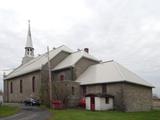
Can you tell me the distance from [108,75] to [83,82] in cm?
455

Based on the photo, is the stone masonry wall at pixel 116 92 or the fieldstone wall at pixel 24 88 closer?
the stone masonry wall at pixel 116 92

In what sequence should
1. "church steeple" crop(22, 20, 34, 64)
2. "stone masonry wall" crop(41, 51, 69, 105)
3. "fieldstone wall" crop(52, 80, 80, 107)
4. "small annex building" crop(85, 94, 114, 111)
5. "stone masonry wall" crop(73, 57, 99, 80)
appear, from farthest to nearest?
"church steeple" crop(22, 20, 34, 64)
"stone masonry wall" crop(73, 57, 99, 80)
"stone masonry wall" crop(41, 51, 69, 105)
"fieldstone wall" crop(52, 80, 80, 107)
"small annex building" crop(85, 94, 114, 111)

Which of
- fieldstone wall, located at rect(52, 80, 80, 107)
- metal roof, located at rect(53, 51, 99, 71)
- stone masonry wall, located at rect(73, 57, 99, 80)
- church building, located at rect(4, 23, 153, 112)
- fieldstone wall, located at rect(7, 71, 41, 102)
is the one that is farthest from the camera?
→ fieldstone wall, located at rect(7, 71, 41, 102)

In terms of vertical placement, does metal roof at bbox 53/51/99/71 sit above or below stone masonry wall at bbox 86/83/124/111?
above

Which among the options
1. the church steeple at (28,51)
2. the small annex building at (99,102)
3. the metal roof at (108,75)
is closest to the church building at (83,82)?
the metal roof at (108,75)

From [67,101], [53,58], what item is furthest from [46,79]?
[67,101]

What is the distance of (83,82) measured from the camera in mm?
45625

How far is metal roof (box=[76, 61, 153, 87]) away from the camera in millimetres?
41562

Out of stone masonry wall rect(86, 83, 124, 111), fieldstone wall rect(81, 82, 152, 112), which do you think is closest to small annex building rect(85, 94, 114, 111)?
stone masonry wall rect(86, 83, 124, 111)

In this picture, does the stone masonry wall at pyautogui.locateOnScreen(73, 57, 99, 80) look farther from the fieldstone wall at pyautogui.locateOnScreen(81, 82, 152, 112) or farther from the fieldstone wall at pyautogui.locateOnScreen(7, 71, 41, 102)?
the fieldstone wall at pyautogui.locateOnScreen(7, 71, 41, 102)

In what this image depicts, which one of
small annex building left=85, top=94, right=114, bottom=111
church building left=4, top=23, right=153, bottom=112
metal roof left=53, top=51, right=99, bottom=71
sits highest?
metal roof left=53, top=51, right=99, bottom=71

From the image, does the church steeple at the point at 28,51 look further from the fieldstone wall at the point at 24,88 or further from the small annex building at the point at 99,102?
the small annex building at the point at 99,102

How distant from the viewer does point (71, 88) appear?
44.3 m

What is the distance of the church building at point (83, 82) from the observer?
135 feet
